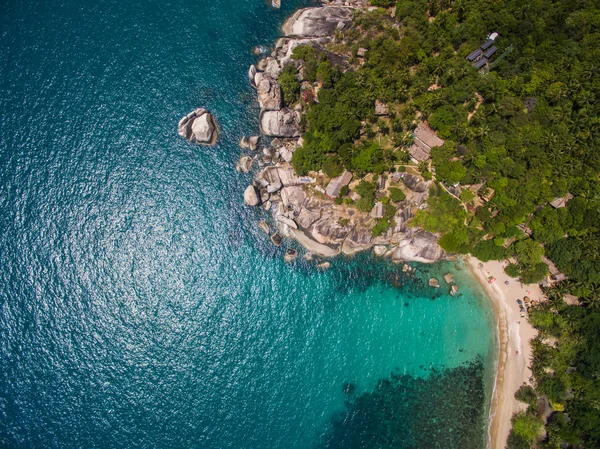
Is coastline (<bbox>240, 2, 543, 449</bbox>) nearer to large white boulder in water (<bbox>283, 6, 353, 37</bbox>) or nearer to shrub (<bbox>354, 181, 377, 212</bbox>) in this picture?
shrub (<bbox>354, 181, 377, 212</bbox>)

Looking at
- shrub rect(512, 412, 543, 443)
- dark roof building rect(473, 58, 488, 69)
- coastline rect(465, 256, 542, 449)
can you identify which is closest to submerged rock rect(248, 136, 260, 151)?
dark roof building rect(473, 58, 488, 69)

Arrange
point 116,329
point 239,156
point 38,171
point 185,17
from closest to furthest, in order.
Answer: point 116,329 → point 38,171 → point 239,156 → point 185,17

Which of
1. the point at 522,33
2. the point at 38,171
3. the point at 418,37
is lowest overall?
the point at 38,171

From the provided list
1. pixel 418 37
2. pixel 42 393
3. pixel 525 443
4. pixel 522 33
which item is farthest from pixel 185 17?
pixel 525 443

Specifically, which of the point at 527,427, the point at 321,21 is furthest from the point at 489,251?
the point at 321,21

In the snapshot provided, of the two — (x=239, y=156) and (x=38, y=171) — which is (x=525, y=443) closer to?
(x=239, y=156)

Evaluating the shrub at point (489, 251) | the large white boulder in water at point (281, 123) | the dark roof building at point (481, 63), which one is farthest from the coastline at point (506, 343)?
the large white boulder in water at point (281, 123)
